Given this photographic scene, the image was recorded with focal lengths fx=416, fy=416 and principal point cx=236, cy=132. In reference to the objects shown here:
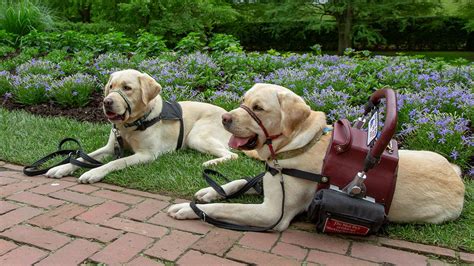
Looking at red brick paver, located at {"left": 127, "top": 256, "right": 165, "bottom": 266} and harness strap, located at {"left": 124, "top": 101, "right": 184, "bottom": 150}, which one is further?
harness strap, located at {"left": 124, "top": 101, "right": 184, "bottom": 150}

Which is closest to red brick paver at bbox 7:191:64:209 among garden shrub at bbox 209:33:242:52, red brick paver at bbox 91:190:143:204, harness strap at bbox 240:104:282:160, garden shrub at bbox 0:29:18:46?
red brick paver at bbox 91:190:143:204

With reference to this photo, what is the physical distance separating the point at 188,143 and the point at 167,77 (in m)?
2.26

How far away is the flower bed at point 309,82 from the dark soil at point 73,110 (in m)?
0.11

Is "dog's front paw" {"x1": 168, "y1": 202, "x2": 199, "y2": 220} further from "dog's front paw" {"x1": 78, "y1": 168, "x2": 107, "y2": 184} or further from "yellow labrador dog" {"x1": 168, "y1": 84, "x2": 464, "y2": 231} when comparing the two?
"dog's front paw" {"x1": 78, "y1": 168, "x2": 107, "y2": 184}

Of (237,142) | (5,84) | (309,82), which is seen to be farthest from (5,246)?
(5,84)

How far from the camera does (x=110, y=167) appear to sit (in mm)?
4188

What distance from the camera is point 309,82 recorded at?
20.4 feet

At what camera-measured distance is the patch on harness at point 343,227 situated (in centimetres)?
286

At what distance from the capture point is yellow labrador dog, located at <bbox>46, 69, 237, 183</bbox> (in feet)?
13.9

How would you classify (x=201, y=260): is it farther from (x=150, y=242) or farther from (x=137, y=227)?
(x=137, y=227)

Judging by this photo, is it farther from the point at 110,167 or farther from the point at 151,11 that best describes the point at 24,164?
the point at 151,11

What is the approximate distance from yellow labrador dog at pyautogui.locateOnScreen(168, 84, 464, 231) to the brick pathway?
0.18m

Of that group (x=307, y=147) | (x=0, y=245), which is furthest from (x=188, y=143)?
(x=0, y=245)

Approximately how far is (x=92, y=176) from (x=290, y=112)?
2090 millimetres
